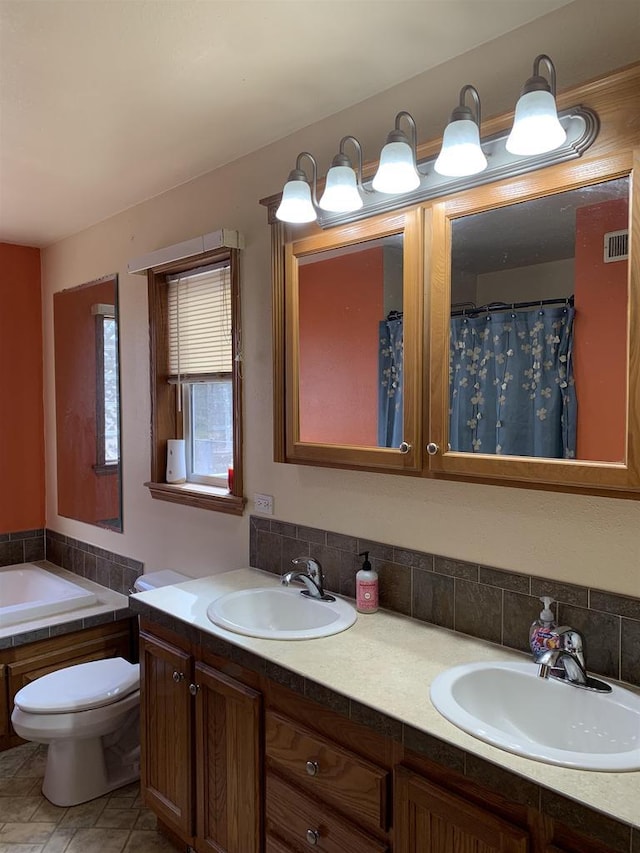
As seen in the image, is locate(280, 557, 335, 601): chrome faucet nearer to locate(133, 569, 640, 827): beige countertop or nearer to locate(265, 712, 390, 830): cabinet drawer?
locate(133, 569, 640, 827): beige countertop

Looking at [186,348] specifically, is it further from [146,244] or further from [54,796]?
[54,796]

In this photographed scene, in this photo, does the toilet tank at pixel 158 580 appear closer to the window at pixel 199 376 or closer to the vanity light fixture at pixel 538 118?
the window at pixel 199 376

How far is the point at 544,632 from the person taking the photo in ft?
4.92

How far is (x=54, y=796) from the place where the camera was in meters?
2.42

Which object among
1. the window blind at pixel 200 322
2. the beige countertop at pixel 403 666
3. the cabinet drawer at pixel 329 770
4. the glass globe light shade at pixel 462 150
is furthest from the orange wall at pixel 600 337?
the window blind at pixel 200 322

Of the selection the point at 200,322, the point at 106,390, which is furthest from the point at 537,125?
the point at 106,390

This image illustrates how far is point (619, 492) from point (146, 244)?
95.6 inches

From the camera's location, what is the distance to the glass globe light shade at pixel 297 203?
5.98 feet

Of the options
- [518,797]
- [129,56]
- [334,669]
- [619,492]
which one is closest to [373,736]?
[334,669]

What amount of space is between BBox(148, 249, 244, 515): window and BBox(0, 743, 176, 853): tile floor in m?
1.21

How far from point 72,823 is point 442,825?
173cm

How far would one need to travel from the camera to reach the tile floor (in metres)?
2.18

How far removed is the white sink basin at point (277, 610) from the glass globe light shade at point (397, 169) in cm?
123

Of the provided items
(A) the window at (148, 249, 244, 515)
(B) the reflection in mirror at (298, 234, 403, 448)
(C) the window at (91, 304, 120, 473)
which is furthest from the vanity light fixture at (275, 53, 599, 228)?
(C) the window at (91, 304, 120, 473)
